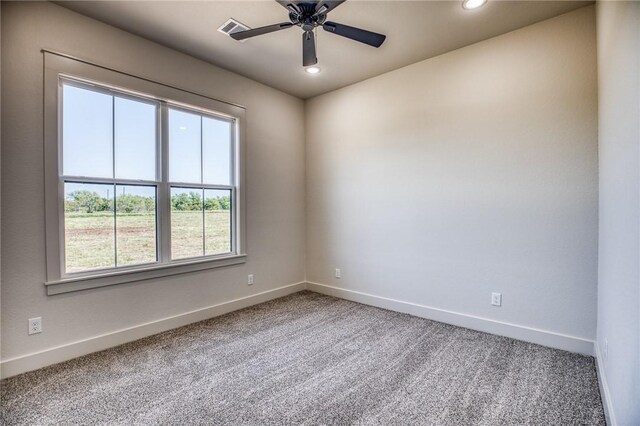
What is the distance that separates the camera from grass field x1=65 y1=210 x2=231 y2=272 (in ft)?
8.45

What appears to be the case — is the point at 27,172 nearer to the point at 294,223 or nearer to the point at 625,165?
the point at 294,223

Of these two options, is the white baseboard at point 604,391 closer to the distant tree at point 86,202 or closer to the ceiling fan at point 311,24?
the ceiling fan at point 311,24

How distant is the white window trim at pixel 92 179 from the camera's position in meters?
2.39

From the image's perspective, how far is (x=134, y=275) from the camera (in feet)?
9.33

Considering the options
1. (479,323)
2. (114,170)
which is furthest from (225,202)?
(479,323)

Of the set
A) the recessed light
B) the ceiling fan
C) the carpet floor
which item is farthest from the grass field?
the recessed light

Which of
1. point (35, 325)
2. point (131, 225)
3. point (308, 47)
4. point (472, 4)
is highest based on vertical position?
point (472, 4)

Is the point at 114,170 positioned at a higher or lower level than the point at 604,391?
higher

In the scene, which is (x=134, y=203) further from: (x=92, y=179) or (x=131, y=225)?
(x=92, y=179)

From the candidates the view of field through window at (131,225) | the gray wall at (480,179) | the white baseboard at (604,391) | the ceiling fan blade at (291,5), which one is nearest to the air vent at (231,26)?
the ceiling fan blade at (291,5)

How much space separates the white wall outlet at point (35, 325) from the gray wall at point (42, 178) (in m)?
0.03

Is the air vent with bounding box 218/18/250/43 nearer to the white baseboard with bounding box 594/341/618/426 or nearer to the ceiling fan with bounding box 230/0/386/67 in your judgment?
the ceiling fan with bounding box 230/0/386/67

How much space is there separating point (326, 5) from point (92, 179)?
240cm

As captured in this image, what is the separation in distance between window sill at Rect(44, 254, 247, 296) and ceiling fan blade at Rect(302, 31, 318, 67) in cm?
234
